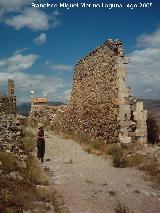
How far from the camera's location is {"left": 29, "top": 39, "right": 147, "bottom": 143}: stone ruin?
650 inches

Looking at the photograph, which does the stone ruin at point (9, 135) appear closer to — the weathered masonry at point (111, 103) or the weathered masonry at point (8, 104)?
the weathered masonry at point (8, 104)

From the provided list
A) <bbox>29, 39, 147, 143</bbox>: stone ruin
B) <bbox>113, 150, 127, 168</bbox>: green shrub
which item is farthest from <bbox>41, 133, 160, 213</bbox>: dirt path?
<bbox>29, 39, 147, 143</bbox>: stone ruin

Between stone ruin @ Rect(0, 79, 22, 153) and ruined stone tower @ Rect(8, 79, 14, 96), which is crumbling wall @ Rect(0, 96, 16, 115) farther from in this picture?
stone ruin @ Rect(0, 79, 22, 153)

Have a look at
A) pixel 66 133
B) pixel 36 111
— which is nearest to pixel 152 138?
pixel 66 133

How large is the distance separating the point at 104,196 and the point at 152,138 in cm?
1004

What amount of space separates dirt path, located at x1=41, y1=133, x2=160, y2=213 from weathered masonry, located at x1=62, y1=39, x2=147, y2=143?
233cm

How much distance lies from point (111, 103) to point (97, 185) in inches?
284

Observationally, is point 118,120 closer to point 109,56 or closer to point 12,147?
point 109,56

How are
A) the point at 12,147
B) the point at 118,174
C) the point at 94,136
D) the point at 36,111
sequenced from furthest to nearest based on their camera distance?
the point at 36,111, the point at 94,136, the point at 12,147, the point at 118,174

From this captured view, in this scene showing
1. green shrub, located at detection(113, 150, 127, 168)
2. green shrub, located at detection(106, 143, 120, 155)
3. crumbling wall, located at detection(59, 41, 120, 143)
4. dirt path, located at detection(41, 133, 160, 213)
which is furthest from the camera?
crumbling wall, located at detection(59, 41, 120, 143)

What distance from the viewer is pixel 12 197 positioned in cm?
766

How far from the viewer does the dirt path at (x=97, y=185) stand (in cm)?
831

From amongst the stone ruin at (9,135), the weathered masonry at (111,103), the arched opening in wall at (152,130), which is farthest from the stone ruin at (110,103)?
the stone ruin at (9,135)

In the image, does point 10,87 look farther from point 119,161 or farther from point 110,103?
point 119,161
